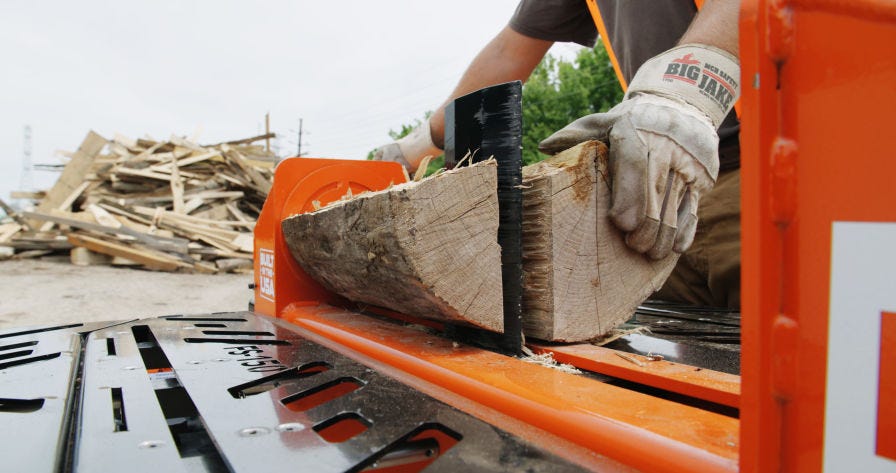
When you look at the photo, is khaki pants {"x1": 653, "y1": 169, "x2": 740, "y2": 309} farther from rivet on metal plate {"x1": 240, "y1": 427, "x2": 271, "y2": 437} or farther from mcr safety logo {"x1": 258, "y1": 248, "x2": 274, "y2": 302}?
rivet on metal plate {"x1": 240, "y1": 427, "x2": 271, "y2": 437}

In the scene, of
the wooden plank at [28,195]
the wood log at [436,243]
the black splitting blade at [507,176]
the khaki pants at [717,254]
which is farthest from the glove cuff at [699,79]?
the wooden plank at [28,195]

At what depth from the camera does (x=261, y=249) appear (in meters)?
2.40

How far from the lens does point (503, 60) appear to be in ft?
10.7

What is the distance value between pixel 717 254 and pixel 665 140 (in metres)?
1.87

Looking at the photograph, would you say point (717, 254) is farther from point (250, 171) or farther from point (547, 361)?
point (250, 171)

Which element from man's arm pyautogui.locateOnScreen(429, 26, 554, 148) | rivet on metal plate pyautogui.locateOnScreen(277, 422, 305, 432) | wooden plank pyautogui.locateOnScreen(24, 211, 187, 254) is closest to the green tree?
wooden plank pyautogui.locateOnScreen(24, 211, 187, 254)

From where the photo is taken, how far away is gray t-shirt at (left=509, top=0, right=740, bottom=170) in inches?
103

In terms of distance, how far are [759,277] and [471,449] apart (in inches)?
20.0

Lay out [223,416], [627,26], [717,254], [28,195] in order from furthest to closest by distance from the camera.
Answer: [28,195] → [717,254] → [627,26] → [223,416]

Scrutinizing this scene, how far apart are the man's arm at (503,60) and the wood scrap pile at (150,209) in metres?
6.25

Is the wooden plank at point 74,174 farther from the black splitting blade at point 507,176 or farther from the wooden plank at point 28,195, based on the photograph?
the black splitting blade at point 507,176

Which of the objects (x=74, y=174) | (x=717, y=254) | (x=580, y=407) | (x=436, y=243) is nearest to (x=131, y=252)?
(x=74, y=174)

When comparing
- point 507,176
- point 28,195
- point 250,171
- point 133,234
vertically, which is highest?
point 250,171

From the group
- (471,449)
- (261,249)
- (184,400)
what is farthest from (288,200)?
(471,449)
